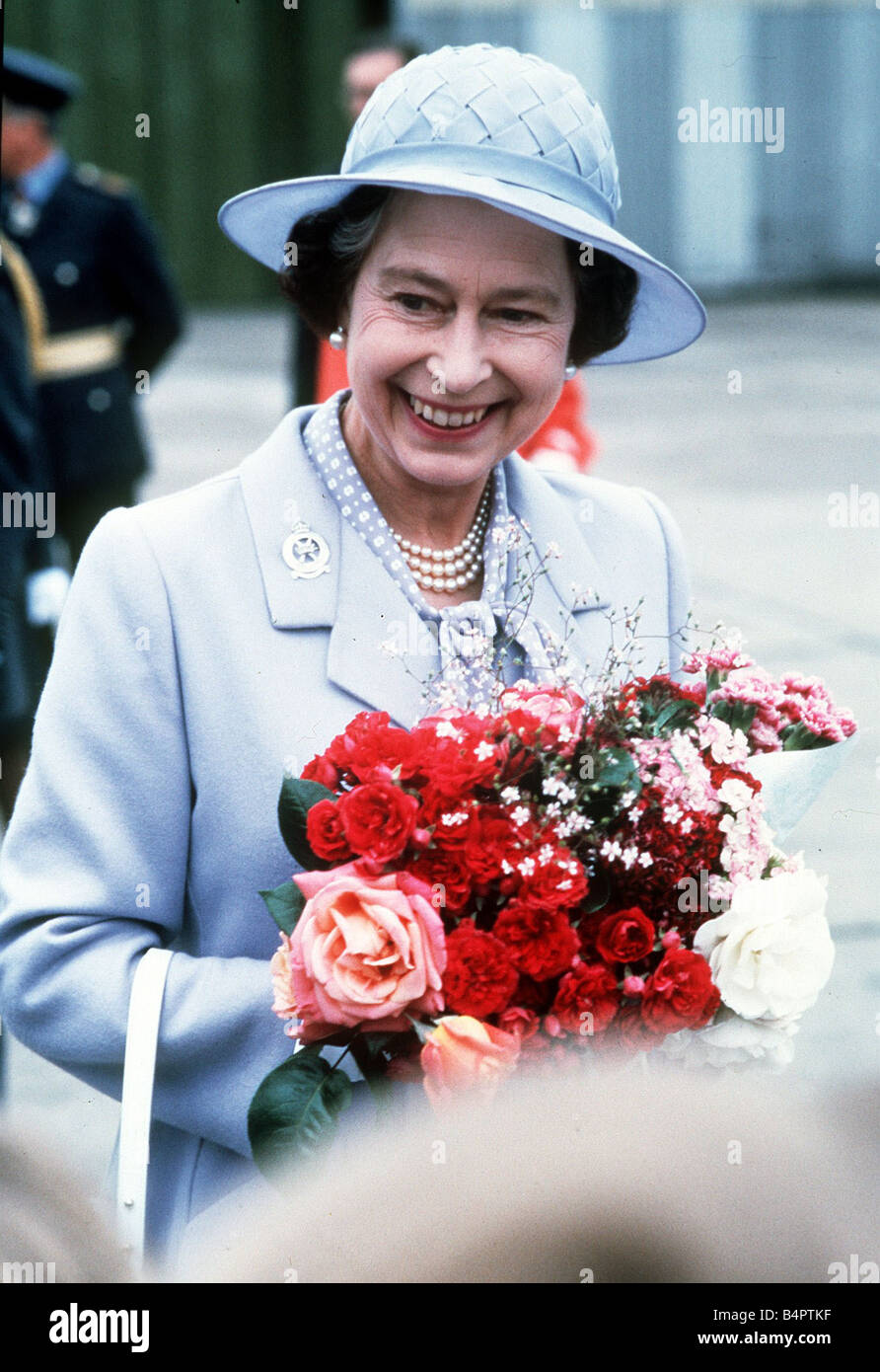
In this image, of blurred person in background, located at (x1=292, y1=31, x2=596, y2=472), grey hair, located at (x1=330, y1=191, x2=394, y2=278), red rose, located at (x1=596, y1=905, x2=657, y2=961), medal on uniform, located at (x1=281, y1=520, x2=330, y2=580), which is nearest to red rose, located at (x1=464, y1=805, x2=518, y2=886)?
red rose, located at (x1=596, y1=905, x2=657, y2=961)

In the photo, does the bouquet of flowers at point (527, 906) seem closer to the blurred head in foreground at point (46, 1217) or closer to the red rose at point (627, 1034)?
the red rose at point (627, 1034)

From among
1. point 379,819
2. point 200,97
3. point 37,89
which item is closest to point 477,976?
point 379,819

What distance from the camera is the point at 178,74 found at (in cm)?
2045

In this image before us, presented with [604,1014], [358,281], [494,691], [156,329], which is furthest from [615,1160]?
[156,329]

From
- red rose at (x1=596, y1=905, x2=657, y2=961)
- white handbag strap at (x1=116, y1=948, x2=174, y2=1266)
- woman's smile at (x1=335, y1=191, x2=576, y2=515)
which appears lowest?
white handbag strap at (x1=116, y1=948, x2=174, y2=1266)

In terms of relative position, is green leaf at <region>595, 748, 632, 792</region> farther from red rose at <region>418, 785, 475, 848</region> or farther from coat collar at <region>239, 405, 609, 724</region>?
coat collar at <region>239, 405, 609, 724</region>

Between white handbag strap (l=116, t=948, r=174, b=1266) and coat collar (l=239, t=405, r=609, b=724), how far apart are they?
1.21 ft

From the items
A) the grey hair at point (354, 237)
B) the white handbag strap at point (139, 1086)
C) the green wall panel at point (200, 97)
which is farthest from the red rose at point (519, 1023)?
the green wall panel at point (200, 97)

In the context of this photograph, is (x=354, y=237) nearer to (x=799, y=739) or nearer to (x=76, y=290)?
(x=799, y=739)

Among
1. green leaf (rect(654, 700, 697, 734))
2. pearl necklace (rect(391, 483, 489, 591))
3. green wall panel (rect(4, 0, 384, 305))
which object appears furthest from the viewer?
green wall panel (rect(4, 0, 384, 305))

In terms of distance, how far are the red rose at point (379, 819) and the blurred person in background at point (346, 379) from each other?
2211 millimetres

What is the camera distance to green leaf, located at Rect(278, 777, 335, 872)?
1.72 m

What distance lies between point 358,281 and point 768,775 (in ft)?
2.42
